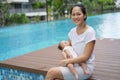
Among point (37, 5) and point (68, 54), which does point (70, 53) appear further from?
point (37, 5)

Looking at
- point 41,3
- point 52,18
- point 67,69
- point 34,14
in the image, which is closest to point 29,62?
point 67,69

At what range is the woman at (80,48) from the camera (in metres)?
2.40

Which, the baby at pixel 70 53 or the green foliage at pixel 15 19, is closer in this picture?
the baby at pixel 70 53

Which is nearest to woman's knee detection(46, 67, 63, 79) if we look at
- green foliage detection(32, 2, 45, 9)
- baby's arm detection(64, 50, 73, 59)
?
baby's arm detection(64, 50, 73, 59)

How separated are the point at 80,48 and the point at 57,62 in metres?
1.19

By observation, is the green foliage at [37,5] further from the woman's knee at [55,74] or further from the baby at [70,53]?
the woman's knee at [55,74]

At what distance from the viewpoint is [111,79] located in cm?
274

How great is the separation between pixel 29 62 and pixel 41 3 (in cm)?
A: 2316

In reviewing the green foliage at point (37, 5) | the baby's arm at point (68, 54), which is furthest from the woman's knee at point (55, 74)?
the green foliage at point (37, 5)

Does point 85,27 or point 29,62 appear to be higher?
point 85,27

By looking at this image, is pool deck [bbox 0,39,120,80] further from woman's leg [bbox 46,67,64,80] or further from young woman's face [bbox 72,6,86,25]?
young woman's face [bbox 72,6,86,25]

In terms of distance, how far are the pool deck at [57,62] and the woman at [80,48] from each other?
420 millimetres

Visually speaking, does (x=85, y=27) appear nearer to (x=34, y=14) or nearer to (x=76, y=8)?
(x=76, y=8)

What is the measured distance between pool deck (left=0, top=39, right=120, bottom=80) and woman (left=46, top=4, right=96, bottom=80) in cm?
42
